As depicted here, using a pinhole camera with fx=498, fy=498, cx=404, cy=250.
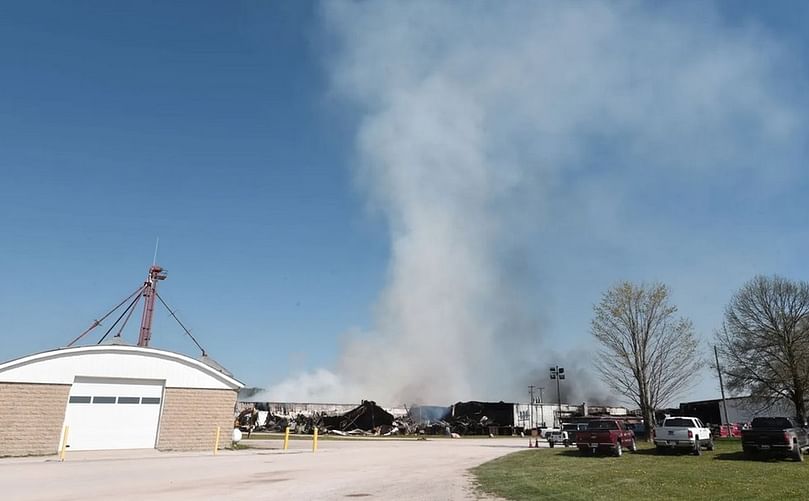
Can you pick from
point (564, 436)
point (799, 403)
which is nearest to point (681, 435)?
point (564, 436)

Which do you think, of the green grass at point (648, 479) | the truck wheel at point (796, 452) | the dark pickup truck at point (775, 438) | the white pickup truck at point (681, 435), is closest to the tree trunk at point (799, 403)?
the white pickup truck at point (681, 435)

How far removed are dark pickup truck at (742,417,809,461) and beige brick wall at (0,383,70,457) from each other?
3218cm

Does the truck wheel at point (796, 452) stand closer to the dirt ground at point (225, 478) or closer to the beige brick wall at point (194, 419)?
the dirt ground at point (225, 478)

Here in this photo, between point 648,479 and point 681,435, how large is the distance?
1201cm

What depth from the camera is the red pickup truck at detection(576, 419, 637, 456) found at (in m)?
24.6

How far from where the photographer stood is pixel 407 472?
57.6ft

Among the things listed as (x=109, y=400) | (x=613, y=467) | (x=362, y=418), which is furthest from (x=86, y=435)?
(x=362, y=418)

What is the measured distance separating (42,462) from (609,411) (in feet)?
233

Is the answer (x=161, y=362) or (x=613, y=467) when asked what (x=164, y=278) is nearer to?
(x=161, y=362)

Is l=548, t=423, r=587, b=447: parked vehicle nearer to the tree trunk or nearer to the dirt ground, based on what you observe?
the dirt ground

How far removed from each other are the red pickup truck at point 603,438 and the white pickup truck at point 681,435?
67.5 inches

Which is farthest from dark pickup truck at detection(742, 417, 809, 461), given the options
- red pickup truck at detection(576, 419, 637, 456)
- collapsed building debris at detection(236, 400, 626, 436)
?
collapsed building debris at detection(236, 400, 626, 436)

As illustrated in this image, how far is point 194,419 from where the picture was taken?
27.1 m

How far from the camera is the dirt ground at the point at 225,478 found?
39.6 feet
